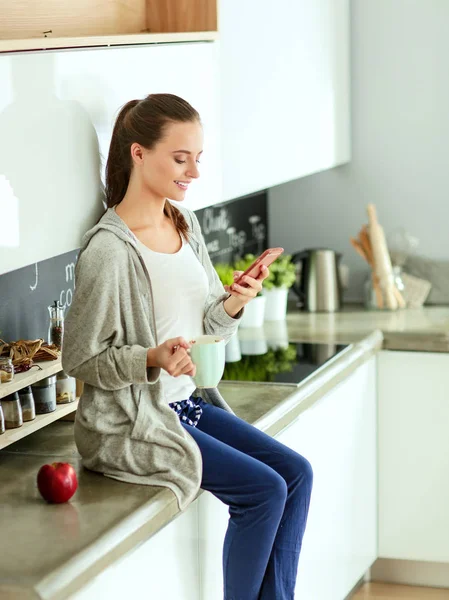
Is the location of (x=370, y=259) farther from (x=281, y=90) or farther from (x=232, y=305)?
(x=232, y=305)

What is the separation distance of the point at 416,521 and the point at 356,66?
5.07ft

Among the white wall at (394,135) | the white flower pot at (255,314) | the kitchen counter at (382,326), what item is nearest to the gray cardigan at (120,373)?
the kitchen counter at (382,326)

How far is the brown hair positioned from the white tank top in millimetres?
122

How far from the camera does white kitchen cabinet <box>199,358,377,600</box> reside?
266cm

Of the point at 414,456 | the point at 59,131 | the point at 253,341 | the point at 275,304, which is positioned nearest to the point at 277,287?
the point at 275,304

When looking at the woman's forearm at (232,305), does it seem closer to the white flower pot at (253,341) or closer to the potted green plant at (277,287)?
the white flower pot at (253,341)

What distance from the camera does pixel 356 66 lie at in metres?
3.68

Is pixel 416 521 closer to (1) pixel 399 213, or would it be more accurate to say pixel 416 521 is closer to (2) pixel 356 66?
(1) pixel 399 213

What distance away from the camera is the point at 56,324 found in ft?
7.33

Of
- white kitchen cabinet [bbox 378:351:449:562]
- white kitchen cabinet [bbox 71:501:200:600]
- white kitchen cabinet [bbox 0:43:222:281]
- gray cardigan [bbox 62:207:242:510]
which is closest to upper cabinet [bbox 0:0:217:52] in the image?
white kitchen cabinet [bbox 0:43:222:281]

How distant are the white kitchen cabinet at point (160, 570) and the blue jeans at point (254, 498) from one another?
7 cm

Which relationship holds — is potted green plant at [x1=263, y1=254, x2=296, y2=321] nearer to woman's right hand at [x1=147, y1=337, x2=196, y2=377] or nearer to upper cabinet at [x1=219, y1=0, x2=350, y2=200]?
upper cabinet at [x1=219, y1=0, x2=350, y2=200]

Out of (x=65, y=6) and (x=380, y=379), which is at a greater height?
(x=65, y=6)

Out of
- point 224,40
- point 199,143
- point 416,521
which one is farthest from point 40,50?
point 416,521
